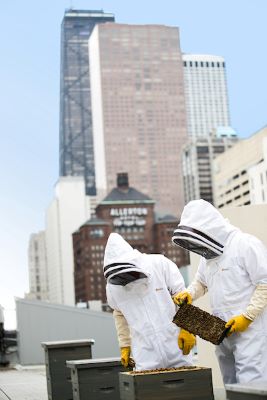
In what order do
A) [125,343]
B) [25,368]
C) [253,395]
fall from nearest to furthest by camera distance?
[253,395] → [125,343] → [25,368]

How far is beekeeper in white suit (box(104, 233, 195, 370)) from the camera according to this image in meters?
6.14

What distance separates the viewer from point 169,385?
5273 mm

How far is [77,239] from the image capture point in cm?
19300

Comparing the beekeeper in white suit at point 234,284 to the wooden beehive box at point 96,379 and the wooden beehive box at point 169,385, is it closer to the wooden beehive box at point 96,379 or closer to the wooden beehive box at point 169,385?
the wooden beehive box at point 169,385

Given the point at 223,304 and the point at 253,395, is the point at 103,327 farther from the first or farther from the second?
the point at 253,395

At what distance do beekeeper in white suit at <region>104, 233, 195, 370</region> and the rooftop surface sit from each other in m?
0.58

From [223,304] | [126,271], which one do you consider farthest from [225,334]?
[126,271]

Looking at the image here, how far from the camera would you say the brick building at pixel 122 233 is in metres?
182

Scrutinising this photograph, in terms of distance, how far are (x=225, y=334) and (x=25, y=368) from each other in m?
10.9

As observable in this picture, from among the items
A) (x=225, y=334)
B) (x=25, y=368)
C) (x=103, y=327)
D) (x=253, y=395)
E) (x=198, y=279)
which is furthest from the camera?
(x=103, y=327)

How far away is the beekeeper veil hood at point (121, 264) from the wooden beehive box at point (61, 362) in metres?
2.07

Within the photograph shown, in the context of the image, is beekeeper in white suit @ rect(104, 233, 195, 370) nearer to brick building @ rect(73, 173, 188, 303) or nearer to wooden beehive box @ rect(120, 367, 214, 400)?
wooden beehive box @ rect(120, 367, 214, 400)

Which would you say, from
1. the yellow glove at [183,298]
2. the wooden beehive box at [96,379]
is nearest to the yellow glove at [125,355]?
the wooden beehive box at [96,379]

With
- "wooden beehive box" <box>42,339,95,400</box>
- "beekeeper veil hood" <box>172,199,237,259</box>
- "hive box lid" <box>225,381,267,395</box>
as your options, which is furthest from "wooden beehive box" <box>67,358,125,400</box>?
"hive box lid" <box>225,381,267,395</box>
